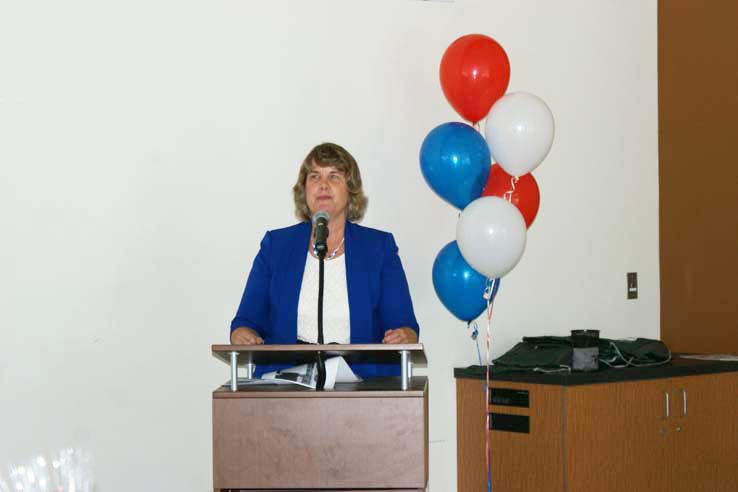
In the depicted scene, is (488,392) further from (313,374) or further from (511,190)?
(313,374)

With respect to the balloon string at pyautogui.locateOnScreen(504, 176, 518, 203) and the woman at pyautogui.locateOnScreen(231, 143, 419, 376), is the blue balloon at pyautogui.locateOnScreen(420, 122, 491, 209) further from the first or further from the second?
the woman at pyautogui.locateOnScreen(231, 143, 419, 376)

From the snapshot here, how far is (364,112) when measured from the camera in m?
3.91

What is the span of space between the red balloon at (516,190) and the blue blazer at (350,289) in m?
0.57

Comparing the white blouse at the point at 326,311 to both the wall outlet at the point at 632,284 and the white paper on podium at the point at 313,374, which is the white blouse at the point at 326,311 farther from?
the wall outlet at the point at 632,284

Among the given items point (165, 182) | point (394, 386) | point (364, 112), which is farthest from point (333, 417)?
point (364, 112)

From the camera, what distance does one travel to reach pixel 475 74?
349 cm

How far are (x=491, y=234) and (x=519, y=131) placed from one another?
394 mm

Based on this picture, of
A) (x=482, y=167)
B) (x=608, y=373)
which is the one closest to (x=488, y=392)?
(x=608, y=373)

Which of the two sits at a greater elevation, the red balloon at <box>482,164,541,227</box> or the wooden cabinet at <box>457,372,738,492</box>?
the red balloon at <box>482,164,541,227</box>

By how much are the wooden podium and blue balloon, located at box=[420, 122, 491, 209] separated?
1.18 metres

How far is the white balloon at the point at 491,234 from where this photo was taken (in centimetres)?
328

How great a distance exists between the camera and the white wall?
135 inches

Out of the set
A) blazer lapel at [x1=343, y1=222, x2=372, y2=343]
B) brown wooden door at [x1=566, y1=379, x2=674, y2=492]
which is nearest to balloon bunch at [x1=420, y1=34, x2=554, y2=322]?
blazer lapel at [x1=343, y1=222, x2=372, y2=343]

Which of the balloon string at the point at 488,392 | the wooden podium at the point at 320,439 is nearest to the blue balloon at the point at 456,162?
the balloon string at the point at 488,392
